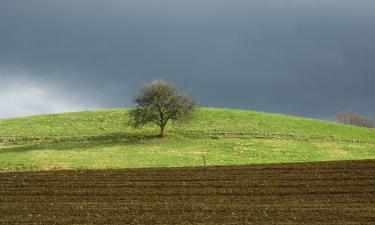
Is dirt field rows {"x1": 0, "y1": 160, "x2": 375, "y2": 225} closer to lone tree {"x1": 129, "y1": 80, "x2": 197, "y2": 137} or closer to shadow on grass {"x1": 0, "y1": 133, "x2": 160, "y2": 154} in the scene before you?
shadow on grass {"x1": 0, "y1": 133, "x2": 160, "y2": 154}

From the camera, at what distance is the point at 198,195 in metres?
29.0

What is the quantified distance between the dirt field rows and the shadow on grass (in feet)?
56.1

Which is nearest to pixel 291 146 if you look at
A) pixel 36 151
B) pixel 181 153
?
pixel 181 153

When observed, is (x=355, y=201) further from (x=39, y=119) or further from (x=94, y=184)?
(x=39, y=119)

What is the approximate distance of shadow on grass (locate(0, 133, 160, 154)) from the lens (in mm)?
55978

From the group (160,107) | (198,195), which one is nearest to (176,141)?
(160,107)

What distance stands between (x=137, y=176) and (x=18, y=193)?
746 cm

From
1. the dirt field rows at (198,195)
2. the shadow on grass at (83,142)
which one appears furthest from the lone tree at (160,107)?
the dirt field rows at (198,195)

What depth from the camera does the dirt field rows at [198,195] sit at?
2361 cm

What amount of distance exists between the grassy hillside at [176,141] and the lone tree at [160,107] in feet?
6.37

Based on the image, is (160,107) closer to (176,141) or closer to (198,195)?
(176,141)

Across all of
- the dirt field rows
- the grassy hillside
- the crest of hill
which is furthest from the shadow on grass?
the dirt field rows

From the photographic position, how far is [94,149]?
54469mm

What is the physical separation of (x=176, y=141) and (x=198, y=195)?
2995 centimetres
